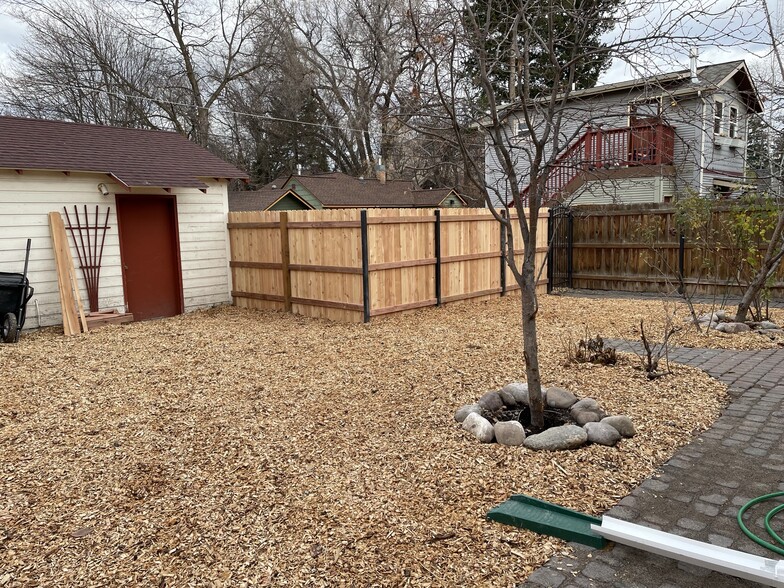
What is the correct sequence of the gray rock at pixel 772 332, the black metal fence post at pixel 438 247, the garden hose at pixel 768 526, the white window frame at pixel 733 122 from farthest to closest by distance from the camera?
the black metal fence post at pixel 438 247 < the gray rock at pixel 772 332 < the white window frame at pixel 733 122 < the garden hose at pixel 768 526

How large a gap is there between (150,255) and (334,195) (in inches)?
520

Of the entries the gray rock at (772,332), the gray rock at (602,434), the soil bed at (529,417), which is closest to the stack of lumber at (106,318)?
the soil bed at (529,417)

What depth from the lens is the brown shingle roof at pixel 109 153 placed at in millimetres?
8797

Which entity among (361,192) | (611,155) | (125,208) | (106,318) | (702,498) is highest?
(361,192)

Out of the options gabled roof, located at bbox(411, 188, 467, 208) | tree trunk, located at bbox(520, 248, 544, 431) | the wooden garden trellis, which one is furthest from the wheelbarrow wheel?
gabled roof, located at bbox(411, 188, 467, 208)

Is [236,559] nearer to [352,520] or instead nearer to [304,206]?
[352,520]

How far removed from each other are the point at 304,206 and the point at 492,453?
18.8 meters

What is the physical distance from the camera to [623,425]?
4.08 metres

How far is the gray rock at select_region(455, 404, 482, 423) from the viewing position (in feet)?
14.7

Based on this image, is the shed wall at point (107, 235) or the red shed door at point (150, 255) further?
the red shed door at point (150, 255)

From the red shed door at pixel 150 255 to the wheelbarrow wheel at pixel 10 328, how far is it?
202 centimetres

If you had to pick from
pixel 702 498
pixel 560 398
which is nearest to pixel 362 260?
pixel 560 398

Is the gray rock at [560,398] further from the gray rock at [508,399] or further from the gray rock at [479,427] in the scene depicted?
the gray rock at [479,427]

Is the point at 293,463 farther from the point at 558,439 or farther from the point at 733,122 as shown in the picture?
the point at 733,122
